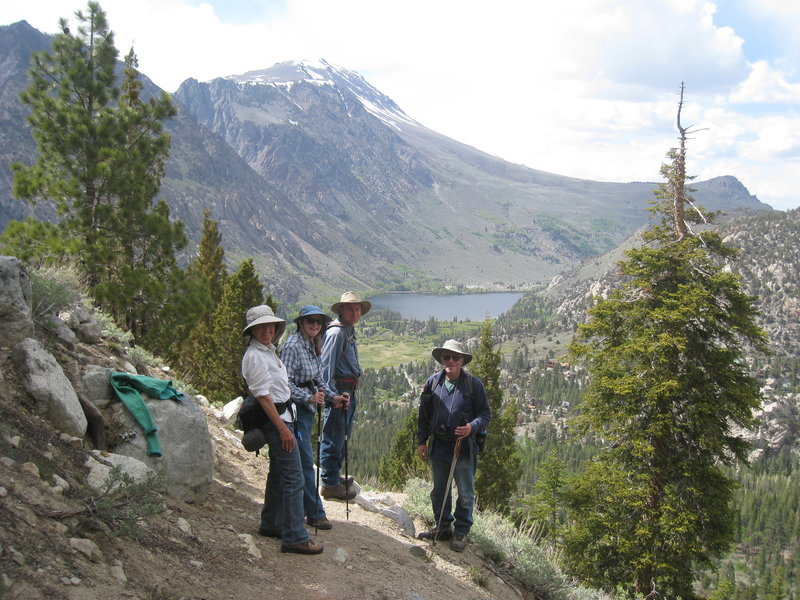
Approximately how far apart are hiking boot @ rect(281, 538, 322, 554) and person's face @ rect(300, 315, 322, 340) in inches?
78.8

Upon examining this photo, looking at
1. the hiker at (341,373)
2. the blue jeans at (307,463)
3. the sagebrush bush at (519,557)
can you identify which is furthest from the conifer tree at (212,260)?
the blue jeans at (307,463)

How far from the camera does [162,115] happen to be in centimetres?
1483

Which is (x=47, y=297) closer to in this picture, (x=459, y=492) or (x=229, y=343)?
(x=459, y=492)

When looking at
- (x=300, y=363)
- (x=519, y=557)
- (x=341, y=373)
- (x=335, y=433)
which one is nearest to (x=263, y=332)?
(x=300, y=363)

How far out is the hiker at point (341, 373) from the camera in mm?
6574

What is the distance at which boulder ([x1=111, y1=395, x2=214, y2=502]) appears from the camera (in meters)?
5.50

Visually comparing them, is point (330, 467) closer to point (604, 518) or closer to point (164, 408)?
point (164, 408)

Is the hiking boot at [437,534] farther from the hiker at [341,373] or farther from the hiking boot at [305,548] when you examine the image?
the hiking boot at [305,548]

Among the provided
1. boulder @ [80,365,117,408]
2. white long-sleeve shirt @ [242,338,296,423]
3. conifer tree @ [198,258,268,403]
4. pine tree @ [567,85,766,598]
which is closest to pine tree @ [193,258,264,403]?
conifer tree @ [198,258,268,403]

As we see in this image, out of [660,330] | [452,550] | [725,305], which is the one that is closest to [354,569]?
[452,550]

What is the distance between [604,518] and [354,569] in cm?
751

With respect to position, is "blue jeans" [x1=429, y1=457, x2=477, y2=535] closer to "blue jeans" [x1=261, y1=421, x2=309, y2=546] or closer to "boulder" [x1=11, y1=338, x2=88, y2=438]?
"blue jeans" [x1=261, y1=421, x2=309, y2=546]

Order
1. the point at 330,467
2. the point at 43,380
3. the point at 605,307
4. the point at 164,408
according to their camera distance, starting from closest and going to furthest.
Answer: the point at 43,380 < the point at 164,408 < the point at 330,467 < the point at 605,307

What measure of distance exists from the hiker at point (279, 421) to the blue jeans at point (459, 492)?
1826mm
